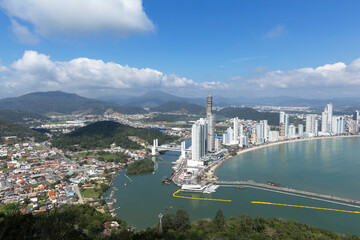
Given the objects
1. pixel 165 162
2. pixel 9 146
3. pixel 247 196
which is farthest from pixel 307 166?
pixel 9 146

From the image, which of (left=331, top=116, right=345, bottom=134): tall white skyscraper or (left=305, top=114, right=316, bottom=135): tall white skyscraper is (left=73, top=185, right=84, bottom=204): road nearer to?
(left=305, top=114, right=316, bottom=135): tall white skyscraper

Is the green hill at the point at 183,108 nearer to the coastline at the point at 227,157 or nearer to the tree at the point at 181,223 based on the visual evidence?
the coastline at the point at 227,157

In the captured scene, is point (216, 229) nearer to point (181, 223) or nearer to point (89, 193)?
point (181, 223)

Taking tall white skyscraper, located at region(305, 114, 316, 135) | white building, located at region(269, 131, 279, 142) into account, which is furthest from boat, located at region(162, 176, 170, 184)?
tall white skyscraper, located at region(305, 114, 316, 135)

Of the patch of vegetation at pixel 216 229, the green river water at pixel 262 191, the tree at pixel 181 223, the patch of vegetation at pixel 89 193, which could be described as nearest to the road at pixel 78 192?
the patch of vegetation at pixel 89 193

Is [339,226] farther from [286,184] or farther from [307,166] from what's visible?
[307,166]
